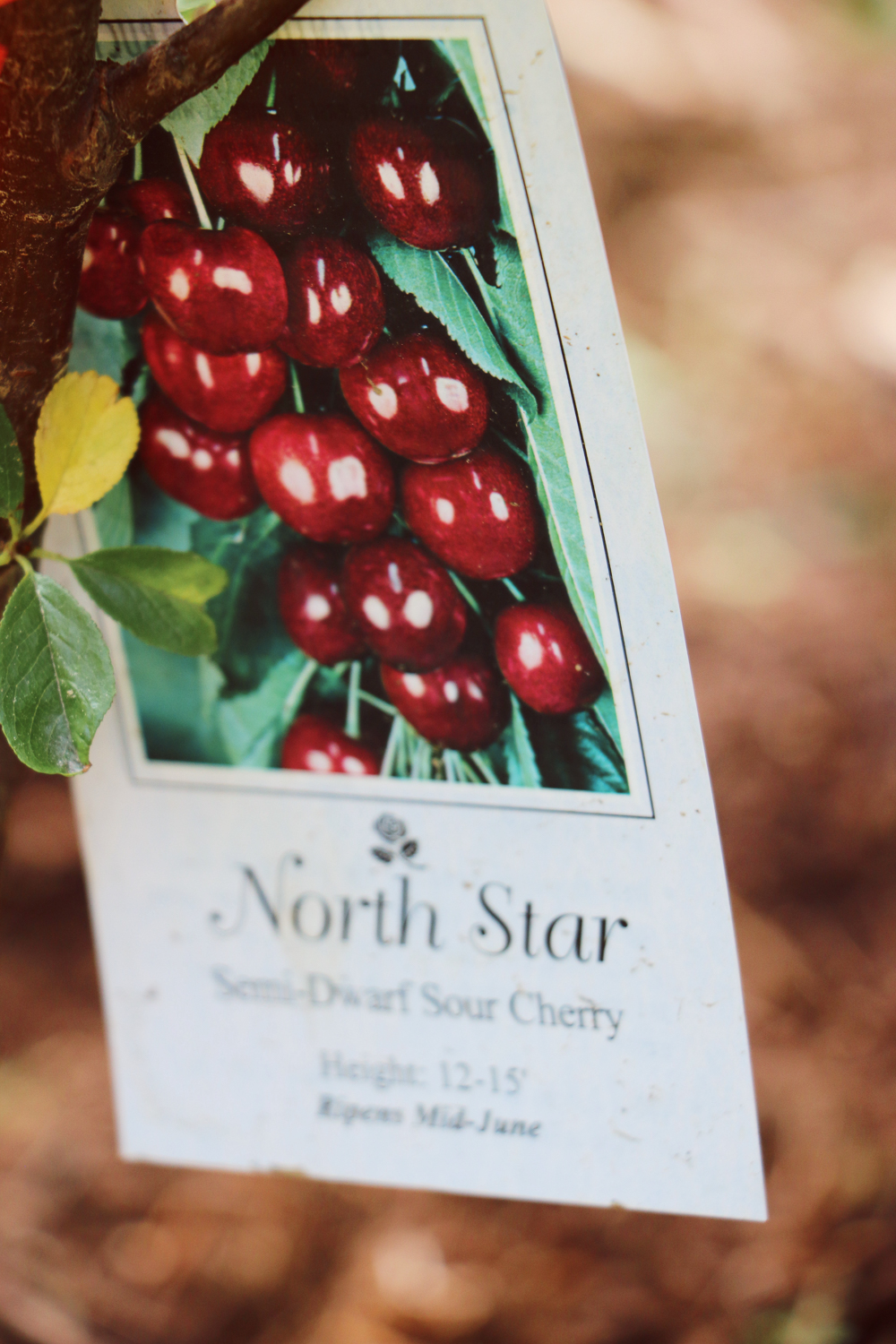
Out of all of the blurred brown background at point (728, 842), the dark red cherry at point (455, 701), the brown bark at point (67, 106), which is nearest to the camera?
the brown bark at point (67, 106)

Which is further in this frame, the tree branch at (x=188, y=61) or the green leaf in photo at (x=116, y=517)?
the green leaf in photo at (x=116, y=517)

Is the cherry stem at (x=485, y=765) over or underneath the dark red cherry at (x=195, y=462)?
underneath

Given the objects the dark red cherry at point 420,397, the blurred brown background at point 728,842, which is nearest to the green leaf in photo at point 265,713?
the dark red cherry at point 420,397

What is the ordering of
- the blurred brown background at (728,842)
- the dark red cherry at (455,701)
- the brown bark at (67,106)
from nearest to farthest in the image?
the brown bark at (67,106) < the dark red cherry at (455,701) < the blurred brown background at (728,842)

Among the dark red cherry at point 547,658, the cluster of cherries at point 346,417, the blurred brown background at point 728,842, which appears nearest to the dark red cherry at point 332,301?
the cluster of cherries at point 346,417

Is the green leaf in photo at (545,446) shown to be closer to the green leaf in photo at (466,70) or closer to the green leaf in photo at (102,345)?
the green leaf in photo at (466,70)

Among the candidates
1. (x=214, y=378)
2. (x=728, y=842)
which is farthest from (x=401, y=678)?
(x=728, y=842)

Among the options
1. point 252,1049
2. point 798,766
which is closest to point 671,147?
point 798,766

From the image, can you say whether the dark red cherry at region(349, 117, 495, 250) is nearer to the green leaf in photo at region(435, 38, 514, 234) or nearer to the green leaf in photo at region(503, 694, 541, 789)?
the green leaf in photo at region(435, 38, 514, 234)

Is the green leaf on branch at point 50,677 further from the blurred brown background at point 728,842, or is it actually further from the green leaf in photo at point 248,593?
the blurred brown background at point 728,842
